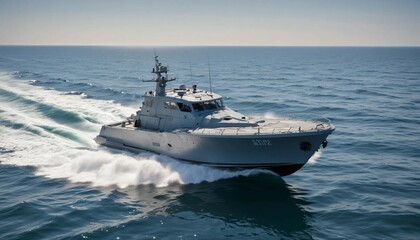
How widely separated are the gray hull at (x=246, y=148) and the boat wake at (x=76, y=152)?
0.57 meters

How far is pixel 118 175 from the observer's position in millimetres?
20891

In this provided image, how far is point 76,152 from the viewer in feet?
80.1

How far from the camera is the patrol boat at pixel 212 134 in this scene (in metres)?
18.5

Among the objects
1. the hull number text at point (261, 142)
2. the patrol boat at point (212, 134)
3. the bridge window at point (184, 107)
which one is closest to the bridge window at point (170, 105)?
the patrol boat at point (212, 134)

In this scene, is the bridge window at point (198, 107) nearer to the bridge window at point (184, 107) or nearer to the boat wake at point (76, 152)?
the bridge window at point (184, 107)

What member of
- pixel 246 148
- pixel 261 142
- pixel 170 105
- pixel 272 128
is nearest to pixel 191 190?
pixel 246 148

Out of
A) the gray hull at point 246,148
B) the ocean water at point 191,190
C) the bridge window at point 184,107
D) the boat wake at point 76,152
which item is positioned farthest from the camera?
the bridge window at point 184,107

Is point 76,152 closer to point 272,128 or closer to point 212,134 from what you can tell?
point 212,134

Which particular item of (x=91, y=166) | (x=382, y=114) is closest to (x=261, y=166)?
(x=91, y=166)

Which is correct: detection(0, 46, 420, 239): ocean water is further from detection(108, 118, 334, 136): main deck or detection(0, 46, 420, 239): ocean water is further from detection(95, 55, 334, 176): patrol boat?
detection(108, 118, 334, 136): main deck

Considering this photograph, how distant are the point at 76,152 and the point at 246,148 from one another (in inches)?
461

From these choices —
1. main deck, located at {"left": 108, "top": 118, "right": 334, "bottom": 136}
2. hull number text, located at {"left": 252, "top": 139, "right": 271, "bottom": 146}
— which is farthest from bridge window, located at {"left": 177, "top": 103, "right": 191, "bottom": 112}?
hull number text, located at {"left": 252, "top": 139, "right": 271, "bottom": 146}

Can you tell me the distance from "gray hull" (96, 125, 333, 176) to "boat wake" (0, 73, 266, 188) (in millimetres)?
567

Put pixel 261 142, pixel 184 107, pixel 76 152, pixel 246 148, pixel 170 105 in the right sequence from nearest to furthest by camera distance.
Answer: pixel 261 142 < pixel 246 148 < pixel 184 107 < pixel 170 105 < pixel 76 152
